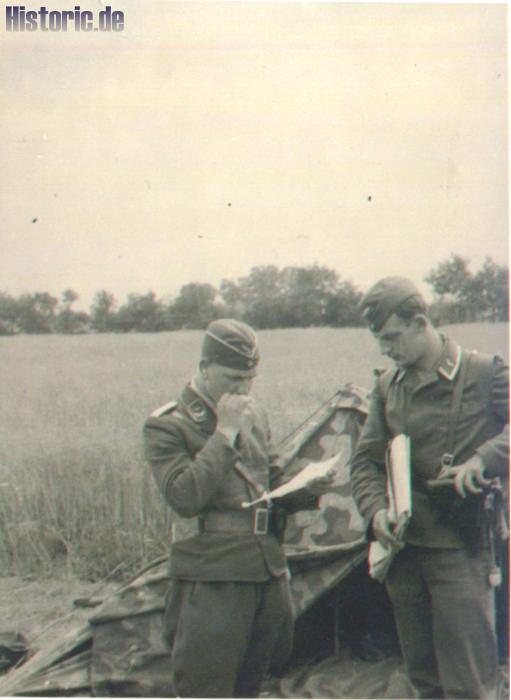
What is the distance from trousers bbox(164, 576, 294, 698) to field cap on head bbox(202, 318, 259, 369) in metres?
0.71

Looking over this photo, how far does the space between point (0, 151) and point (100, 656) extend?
7.01 ft

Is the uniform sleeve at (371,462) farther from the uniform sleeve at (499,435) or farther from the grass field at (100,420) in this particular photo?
the grass field at (100,420)

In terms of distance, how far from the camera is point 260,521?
303 centimetres

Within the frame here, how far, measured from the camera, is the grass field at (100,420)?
4488mm

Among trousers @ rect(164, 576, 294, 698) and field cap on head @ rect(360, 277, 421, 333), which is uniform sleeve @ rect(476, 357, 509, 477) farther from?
trousers @ rect(164, 576, 294, 698)

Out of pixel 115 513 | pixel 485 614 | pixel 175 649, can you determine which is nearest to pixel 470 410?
pixel 485 614

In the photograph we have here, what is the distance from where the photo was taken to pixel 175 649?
297cm

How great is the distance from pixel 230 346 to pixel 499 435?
0.90m

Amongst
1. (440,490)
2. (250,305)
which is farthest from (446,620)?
(250,305)

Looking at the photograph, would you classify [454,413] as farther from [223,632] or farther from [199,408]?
[223,632]

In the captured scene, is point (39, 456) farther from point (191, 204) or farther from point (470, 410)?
point (470, 410)

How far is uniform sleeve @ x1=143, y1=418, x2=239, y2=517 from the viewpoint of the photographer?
2854 mm

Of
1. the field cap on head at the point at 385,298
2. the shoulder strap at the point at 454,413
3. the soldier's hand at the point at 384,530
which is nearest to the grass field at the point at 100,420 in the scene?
the field cap on head at the point at 385,298

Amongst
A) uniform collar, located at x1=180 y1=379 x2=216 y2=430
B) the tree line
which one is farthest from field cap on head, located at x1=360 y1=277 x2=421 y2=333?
the tree line
